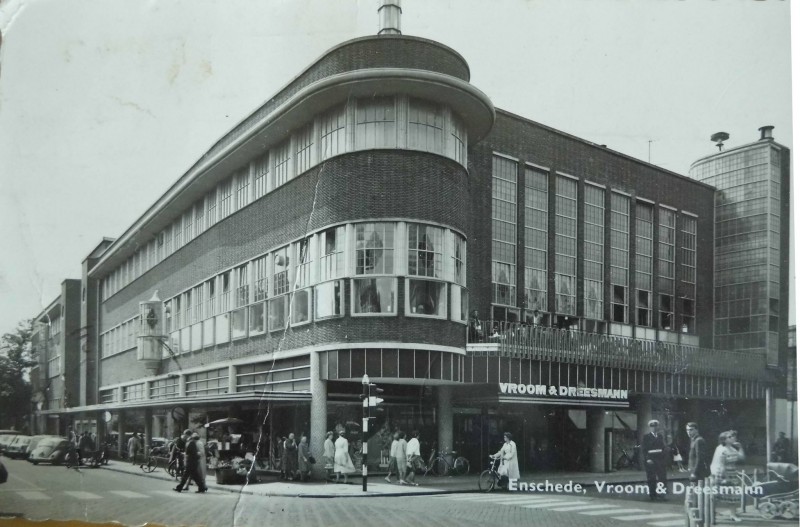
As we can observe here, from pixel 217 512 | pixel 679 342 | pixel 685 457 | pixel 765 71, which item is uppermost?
pixel 765 71

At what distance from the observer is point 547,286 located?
234 inches

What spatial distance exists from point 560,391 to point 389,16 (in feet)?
10.3

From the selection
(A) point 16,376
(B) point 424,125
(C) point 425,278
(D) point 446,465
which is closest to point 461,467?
(D) point 446,465

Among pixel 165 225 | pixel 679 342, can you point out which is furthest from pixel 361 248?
pixel 679 342

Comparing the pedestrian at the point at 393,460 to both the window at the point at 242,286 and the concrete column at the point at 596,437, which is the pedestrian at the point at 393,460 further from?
the window at the point at 242,286

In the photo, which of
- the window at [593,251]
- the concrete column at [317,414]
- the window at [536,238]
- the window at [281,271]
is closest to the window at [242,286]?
the window at [281,271]

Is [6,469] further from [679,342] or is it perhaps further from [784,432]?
[784,432]

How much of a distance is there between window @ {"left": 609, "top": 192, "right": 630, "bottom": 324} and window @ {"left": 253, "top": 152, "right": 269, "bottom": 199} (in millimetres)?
2790

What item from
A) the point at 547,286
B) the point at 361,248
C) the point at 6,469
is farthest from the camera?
the point at 6,469

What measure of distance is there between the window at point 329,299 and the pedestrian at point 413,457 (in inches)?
42.4

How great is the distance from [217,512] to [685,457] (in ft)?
11.7

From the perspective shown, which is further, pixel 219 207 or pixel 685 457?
pixel 219 207

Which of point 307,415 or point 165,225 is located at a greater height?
point 165,225

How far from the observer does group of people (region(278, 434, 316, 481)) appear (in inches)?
217
